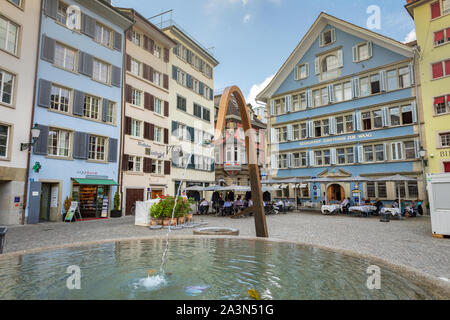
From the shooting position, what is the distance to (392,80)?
2647 centimetres

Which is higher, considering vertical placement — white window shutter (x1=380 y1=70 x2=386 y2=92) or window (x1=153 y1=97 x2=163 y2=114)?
white window shutter (x1=380 y1=70 x2=386 y2=92)

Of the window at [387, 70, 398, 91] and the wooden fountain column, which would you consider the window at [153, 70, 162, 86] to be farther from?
the window at [387, 70, 398, 91]

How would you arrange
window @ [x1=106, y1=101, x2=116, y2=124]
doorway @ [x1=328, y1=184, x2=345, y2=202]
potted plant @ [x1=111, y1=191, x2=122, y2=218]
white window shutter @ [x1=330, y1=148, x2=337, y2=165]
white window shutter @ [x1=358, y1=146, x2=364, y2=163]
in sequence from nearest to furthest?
potted plant @ [x1=111, y1=191, x2=122, y2=218] < window @ [x1=106, y1=101, x2=116, y2=124] < white window shutter @ [x1=358, y1=146, x2=364, y2=163] < white window shutter @ [x1=330, y1=148, x2=337, y2=165] < doorway @ [x1=328, y1=184, x2=345, y2=202]

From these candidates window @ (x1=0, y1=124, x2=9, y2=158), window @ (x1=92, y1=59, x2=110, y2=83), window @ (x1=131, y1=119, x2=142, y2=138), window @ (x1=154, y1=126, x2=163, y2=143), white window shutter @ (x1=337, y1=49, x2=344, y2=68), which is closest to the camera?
window @ (x1=0, y1=124, x2=9, y2=158)

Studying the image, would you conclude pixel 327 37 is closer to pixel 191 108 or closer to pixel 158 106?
pixel 191 108

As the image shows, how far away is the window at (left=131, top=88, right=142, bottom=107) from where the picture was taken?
23781 mm

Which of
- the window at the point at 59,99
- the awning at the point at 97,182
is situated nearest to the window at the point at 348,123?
the awning at the point at 97,182

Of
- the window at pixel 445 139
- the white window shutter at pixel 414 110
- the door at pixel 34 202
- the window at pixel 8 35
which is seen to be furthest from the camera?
the white window shutter at pixel 414 110

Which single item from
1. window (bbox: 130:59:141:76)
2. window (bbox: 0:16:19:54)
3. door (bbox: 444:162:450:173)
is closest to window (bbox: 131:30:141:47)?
window (bbox: 130:59:141:76)

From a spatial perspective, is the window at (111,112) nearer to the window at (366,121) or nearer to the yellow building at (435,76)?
the window at (366,121)

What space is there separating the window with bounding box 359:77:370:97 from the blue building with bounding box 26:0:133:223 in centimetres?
2235

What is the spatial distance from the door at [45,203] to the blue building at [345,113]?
21457 mm

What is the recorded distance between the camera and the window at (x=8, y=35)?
50.1 feet
